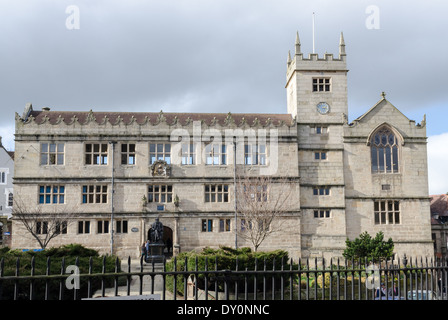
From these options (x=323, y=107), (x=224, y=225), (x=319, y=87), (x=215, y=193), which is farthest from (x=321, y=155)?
(x=224, y=225)

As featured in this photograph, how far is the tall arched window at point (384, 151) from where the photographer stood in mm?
36875

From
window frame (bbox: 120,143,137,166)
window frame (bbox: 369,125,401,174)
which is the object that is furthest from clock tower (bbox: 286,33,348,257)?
window frame (bbox: 120,143,137,166)

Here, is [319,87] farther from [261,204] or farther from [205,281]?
[205,281]

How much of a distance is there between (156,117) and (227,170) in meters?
7.13

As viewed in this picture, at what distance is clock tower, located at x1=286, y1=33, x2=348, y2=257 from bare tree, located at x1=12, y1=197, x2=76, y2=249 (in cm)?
1712

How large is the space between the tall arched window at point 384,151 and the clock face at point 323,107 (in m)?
4.09

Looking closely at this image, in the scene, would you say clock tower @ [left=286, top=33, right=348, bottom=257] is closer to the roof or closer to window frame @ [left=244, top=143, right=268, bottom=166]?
the roof

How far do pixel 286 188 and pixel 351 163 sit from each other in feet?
18.4

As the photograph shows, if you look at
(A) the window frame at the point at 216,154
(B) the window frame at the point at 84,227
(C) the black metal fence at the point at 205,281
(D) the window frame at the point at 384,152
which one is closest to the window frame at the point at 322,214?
(D) the window frame at the point at 384,152

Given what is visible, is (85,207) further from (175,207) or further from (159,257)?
(159,257)

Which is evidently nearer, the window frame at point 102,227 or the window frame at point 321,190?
the window frame at point 102,227

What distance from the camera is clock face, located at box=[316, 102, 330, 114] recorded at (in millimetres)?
37406

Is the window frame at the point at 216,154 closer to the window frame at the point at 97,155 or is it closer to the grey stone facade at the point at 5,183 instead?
the window frame at the point at 97,155

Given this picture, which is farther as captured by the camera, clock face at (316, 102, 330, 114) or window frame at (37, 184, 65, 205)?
clock face at (316, 102, 330, 114)
